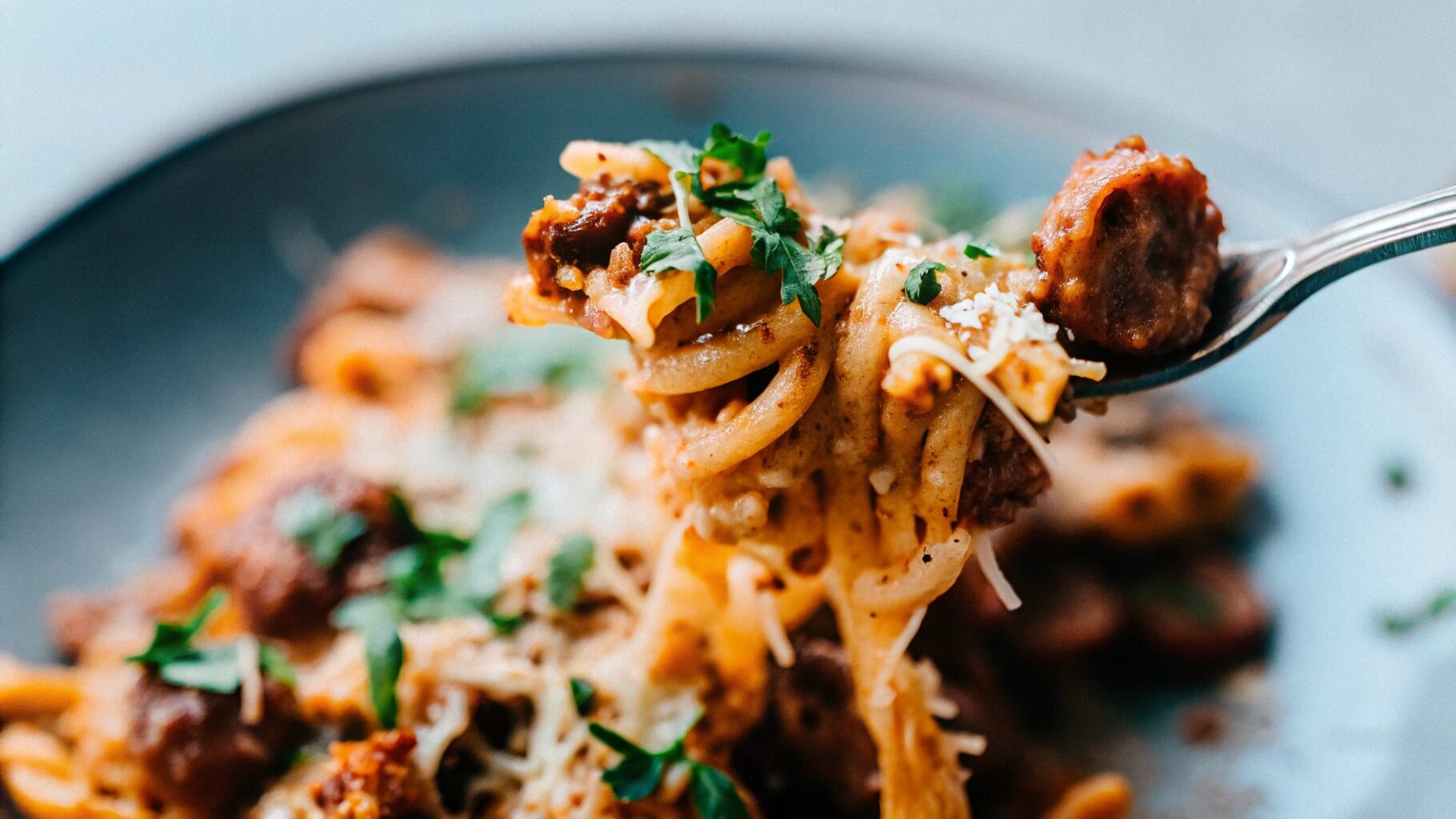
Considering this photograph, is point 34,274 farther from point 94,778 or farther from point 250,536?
point 94,778

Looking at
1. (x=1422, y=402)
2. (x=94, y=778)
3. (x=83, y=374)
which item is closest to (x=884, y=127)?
(x=1422, y=402)

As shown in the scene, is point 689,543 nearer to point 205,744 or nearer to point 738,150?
point 738,150

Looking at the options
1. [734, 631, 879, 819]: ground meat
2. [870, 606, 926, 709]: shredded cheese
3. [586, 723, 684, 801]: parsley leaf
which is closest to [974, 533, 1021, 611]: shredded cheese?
[870, 606, 926, 709]: shredded cheese

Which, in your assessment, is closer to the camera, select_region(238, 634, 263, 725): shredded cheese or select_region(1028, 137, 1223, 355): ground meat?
select_region(1028, 137, 1223, 355): ground meat

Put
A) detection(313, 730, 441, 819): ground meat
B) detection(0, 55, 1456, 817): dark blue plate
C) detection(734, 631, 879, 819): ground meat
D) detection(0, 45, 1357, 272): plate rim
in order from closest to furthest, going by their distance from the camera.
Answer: detection(313, 730, 441, 819): ground meat
detection(734, 631, 879, 819): ground meat
detection(0, 55, 1456, 817): dark blue plate
detection(0, 45, 1357, 272): plate rim

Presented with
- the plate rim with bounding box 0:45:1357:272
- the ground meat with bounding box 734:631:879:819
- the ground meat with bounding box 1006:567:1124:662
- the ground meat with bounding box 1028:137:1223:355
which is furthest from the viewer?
the plate rim with bounding box 0:45:1357:272

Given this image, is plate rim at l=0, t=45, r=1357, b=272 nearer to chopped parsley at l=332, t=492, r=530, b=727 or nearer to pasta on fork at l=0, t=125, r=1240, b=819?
pasta on fork at l=0, t=125, r=1240, b=819
